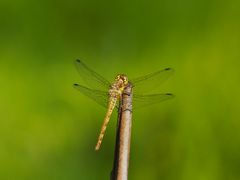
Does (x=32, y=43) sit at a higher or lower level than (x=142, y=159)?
higher

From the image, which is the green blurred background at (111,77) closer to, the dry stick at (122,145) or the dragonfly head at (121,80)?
the dragonfly head at (121,80)

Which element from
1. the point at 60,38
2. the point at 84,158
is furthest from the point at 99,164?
the point at 60,38

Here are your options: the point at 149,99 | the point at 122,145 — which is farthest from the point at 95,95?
the point at 122,145

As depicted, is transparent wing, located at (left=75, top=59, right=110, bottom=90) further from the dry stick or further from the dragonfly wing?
the dry stick

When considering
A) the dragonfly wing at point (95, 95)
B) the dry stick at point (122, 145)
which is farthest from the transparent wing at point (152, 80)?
the dry stick at point (122, 145)

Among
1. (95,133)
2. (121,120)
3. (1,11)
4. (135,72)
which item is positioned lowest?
(121,120)

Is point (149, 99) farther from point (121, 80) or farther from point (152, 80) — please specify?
point (121, 80)

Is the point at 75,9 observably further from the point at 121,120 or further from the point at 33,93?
the point at 121,120

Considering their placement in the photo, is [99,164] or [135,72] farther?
[135,72]
